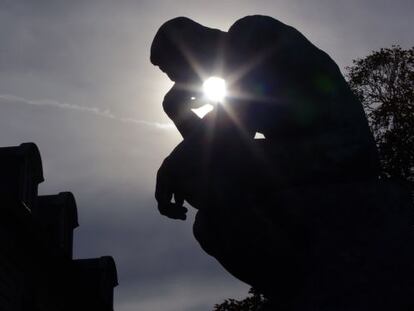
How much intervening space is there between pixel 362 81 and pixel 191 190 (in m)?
22.5

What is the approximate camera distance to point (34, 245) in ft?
74.5

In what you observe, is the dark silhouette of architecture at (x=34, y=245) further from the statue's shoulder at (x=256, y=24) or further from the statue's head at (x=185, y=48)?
the statue's shoulder at (x=256, y=24)

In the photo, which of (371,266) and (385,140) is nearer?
(371,266)

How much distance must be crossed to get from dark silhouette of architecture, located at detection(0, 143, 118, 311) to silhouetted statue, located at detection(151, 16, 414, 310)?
17.2m

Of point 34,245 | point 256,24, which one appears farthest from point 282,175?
point 34,245

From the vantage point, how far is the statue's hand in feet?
12.4

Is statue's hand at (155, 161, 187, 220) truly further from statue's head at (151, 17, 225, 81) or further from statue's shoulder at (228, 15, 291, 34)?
statue's shoulder at (228, 15, 291, 34)

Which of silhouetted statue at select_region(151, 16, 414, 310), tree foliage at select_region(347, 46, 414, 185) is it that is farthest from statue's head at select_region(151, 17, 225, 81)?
tree foliage at select_region(347, 46, 414, 185)

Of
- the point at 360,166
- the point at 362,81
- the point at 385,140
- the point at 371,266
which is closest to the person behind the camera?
the point at 371,266

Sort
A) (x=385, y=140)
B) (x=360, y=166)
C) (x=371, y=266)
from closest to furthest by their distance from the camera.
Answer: (x=371, y=266) → (x=360, y=166) → (x=385, y=140)

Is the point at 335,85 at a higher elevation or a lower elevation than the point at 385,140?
lower

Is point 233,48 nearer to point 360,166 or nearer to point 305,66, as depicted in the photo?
point 305,66

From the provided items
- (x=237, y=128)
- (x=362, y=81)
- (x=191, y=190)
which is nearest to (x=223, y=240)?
(x=191, y=190)

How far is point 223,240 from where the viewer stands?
12.1ft
